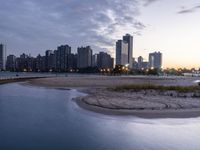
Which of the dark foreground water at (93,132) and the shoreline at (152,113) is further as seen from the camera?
the shoreline at (152,113)

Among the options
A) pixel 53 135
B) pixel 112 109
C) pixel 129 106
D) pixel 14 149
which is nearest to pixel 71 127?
pixel 53 135

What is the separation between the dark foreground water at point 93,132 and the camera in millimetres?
15562

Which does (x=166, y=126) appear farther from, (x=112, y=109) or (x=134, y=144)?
(x=112, y=109)

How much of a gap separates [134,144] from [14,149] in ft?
22.0

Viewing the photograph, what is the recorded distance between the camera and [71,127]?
20.2m

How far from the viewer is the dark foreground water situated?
15.6 meters

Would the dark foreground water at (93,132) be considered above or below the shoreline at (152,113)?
below

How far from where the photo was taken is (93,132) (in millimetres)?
18781

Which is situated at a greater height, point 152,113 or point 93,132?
point 152,113

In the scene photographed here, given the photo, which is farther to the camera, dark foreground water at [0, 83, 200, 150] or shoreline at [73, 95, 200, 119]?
shoreline at [73, 95, 200, 119]

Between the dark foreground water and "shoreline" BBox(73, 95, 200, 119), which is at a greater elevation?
"shoreline" BBox(73, 95, 200, 119)

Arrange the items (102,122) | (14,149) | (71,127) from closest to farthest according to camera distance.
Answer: (14,149), (71,127), (102,122)

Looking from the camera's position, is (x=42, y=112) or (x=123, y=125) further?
(x=42, y=112)

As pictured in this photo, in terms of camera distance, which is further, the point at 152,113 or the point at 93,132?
the point at 152,113
